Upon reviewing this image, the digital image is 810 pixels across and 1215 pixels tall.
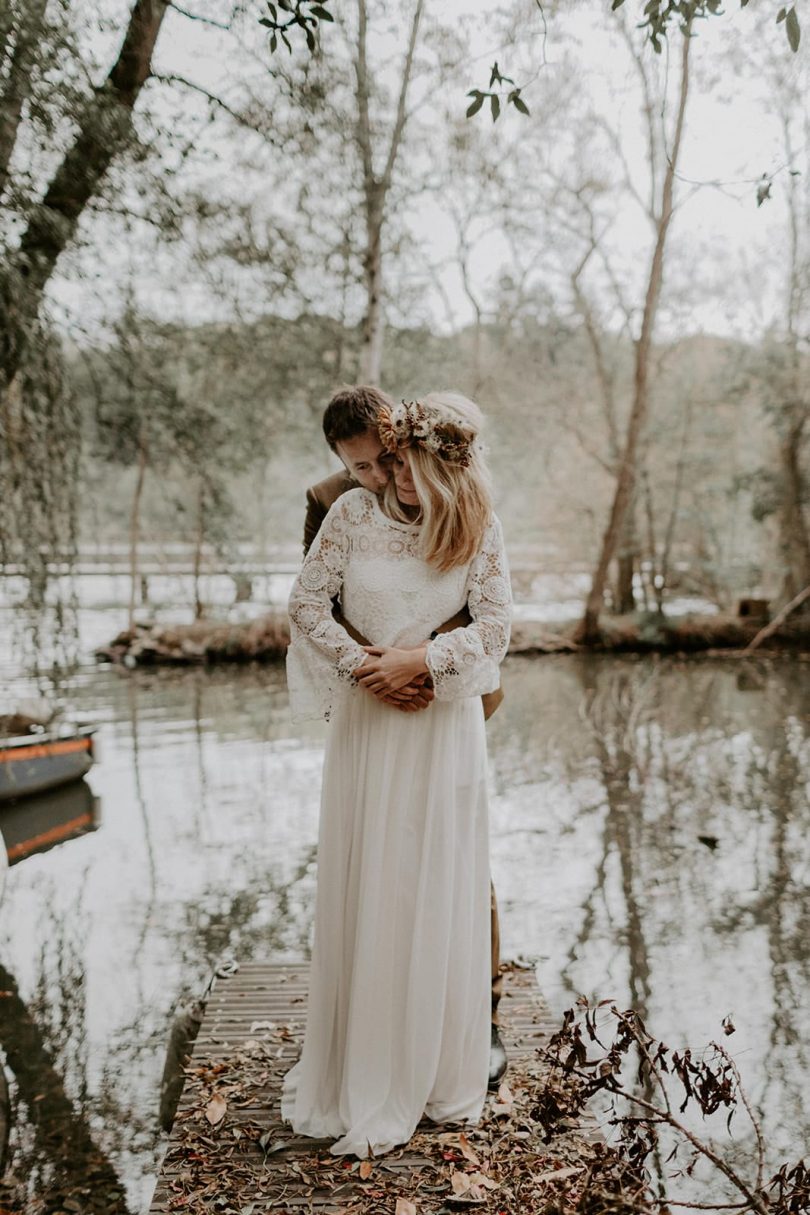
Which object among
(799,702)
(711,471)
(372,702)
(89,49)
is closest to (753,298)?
(711,471)

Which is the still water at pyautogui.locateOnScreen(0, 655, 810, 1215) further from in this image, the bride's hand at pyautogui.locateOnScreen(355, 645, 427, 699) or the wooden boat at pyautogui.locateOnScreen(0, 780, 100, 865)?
the bride's hand at pyautogui.locateOnScreen(355, 645, 427, 699)

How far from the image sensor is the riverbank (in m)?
14.4

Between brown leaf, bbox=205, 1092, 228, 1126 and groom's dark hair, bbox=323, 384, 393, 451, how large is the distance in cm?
189

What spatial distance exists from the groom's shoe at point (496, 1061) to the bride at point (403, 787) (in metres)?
0.23

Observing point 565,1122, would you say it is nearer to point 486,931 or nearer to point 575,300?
point 486,931

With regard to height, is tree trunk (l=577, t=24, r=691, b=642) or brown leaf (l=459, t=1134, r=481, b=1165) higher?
tree trunk (l=577, t=24, r=691, b=642)

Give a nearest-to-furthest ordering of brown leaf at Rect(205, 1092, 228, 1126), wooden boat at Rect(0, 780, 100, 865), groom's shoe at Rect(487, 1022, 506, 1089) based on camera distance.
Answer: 1. brown leaf at Rect(205, 1092, 228, 1126)
2. groom's shoe at Rect(487, 1022, 506, 1089)
3. wooden boat at Rect(0, 780, 100, 865)

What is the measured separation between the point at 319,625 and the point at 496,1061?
56.6 inches

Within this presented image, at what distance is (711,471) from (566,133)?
19.1 ft

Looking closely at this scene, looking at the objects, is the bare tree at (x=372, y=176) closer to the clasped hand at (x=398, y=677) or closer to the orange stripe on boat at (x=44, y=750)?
the orange stripe on boat at (x=44, y=750)

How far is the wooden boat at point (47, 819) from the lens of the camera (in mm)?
6688

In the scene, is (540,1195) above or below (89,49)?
below

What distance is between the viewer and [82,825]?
7090 millimetres

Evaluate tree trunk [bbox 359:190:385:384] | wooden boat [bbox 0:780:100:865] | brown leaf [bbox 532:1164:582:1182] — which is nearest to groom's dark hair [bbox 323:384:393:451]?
brown leaf [bbox 532:1164:582:1182]
